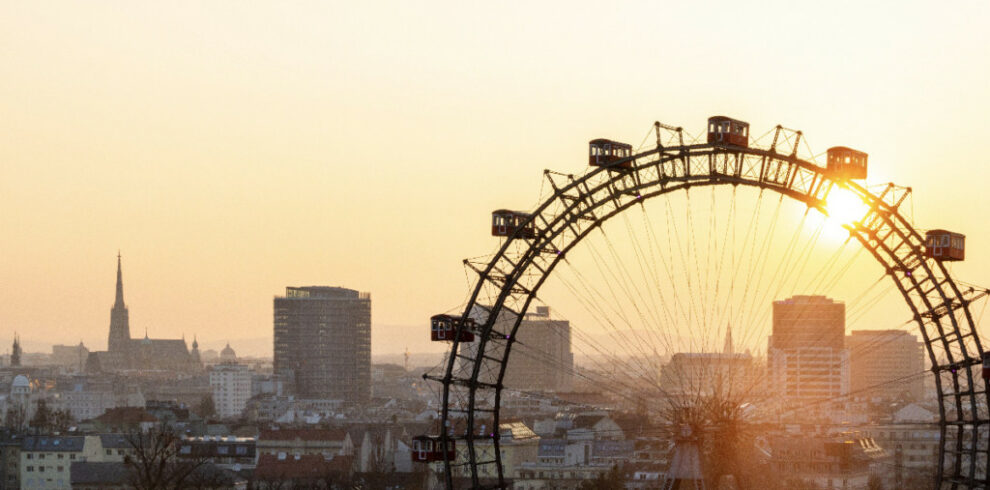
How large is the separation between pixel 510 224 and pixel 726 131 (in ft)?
29.2

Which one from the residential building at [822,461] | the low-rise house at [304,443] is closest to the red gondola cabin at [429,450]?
the residential building at [822,461]

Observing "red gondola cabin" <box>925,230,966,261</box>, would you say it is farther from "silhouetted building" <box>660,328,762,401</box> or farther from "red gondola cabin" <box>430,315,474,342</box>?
"red gondola cabin" <box>430,315,474,342</box>

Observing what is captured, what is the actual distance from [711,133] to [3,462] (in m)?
113

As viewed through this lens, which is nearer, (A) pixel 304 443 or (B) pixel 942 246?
(B) pixel 942 246

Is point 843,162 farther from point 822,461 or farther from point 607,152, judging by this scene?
point 822,461

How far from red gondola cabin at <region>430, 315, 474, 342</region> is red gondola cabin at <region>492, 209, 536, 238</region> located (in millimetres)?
3576

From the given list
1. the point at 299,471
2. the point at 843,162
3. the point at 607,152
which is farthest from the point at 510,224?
the point at 299,471

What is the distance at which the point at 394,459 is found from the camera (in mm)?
183125

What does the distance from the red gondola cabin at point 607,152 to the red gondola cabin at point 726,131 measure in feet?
11.0

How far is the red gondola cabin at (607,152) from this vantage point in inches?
2756

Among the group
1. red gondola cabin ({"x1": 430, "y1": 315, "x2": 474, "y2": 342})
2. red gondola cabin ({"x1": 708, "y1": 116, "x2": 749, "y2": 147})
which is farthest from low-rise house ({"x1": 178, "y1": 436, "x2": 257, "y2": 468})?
red gondola cabin ({"x1": 708, "y1": 116, "x2": 749, "y2": 147})

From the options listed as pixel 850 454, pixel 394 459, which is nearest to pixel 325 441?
pixel 394 459

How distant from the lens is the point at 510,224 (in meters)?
71.9

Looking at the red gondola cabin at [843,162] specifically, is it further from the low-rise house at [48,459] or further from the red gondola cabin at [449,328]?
the low-rise house at [48,459]
